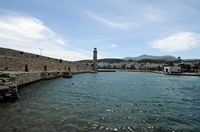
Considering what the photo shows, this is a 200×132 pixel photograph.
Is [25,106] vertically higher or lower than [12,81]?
lower

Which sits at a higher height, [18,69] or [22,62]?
[22,62]

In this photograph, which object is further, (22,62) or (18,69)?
(22,62)

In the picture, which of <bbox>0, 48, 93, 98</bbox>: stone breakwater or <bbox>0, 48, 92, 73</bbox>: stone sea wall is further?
<bbox>0, 48, 92, 73</bbox>: stone sea wall

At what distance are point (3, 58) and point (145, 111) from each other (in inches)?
897

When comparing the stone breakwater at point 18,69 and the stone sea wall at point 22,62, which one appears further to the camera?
the stone sea wall at point 22,62

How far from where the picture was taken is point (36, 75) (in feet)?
151

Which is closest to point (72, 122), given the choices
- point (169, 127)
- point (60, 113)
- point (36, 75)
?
point (60, 113)

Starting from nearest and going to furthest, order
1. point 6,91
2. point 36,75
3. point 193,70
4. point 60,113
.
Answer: point 60,113 → point 6,91 → point 36,75 → point 193,70

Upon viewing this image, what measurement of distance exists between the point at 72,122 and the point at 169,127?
502cm

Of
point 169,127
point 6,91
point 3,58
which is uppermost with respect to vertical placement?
point 3,58

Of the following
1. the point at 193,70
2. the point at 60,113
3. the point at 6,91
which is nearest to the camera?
the point at 60,113

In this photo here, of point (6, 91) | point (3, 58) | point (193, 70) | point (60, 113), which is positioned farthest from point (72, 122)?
point (193, 70)

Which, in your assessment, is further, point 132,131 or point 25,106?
point 25,106

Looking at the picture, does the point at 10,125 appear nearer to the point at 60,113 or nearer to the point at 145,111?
the point at 60,113
